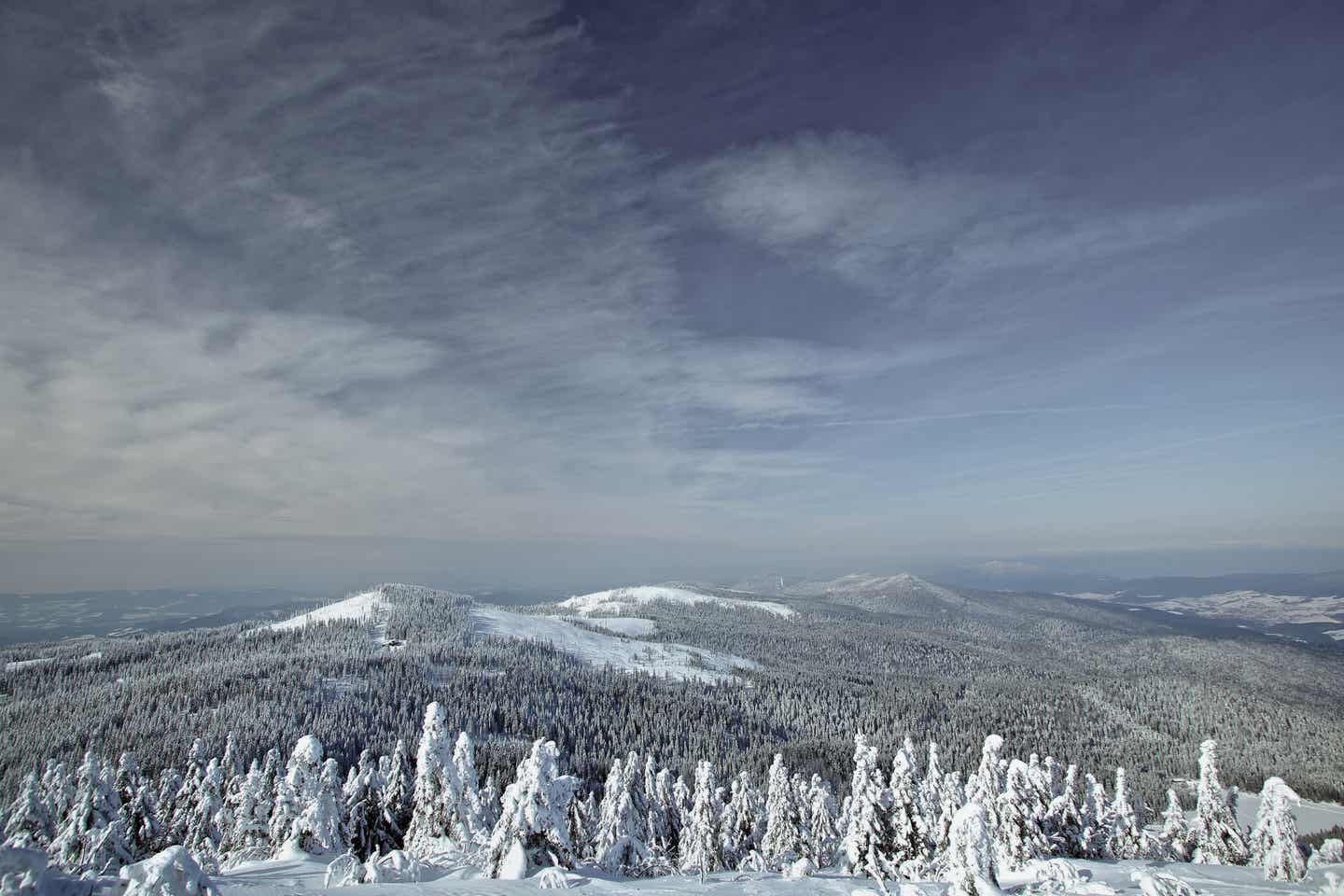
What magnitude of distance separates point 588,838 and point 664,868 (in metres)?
8.13

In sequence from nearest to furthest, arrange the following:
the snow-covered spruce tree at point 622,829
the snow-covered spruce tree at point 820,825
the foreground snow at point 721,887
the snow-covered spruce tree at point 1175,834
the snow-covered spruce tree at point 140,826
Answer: the foreground snow at point 721,887 < the snow-covered spruce tree at point 140,826 < the snow-covered spruce tree at point 622,829 < the snow-covered spruce tree at point 1175,834 < the snow-covered spruce tree at point 820,825

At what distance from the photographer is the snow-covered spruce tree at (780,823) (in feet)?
198

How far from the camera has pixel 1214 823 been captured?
168 ft

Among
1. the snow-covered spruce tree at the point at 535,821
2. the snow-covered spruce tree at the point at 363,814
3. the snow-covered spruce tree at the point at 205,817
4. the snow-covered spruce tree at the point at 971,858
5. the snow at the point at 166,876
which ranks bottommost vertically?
the snow-covered spruce tree at the point at 205,817

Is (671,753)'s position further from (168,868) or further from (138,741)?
(168,868)

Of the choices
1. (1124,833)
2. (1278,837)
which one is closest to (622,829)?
(1124,833)

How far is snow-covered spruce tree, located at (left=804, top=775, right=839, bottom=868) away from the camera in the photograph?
196 feet

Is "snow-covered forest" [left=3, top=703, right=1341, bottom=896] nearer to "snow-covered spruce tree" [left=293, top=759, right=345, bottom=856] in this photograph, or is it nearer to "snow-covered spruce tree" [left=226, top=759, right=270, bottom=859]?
"snow-covered spruce tree" [left=293, top=759, right=345, bottom=856]

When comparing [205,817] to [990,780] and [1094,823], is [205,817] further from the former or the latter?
[1094,823]

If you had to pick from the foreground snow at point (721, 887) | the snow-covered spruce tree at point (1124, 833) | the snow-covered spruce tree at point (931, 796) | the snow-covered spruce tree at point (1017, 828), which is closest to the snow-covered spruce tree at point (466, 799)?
the foreground snow at point (721, 887)

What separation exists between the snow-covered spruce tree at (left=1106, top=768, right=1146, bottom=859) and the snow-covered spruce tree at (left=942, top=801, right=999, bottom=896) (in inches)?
1662

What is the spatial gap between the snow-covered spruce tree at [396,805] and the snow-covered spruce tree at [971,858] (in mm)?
38076

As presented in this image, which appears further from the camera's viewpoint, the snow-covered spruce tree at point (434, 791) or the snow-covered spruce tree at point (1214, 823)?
the snow-covered spruce tree at point (1214, 823)

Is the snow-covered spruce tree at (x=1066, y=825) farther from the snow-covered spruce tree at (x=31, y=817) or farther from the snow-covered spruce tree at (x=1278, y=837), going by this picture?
the snow-covered spruce tree at (x=31, y=817)
